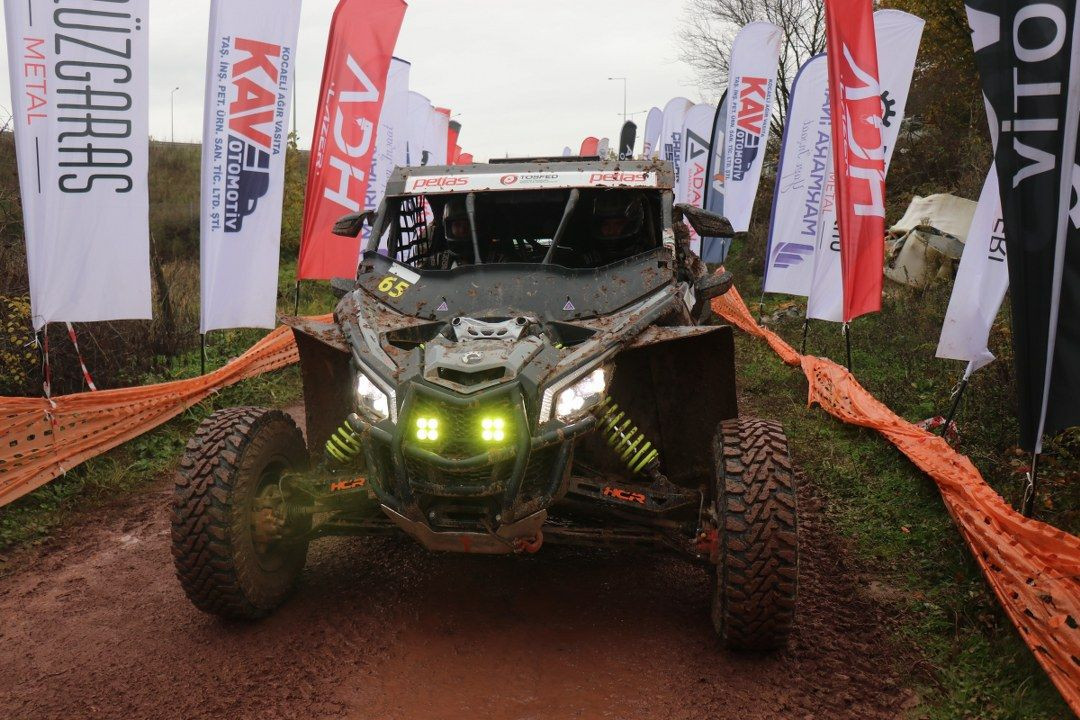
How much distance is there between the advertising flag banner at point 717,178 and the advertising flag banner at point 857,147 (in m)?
6.85

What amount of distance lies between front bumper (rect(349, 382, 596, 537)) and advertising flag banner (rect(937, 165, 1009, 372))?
3.90m

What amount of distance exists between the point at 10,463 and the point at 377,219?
3.05 metres

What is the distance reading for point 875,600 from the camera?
4.30 metres

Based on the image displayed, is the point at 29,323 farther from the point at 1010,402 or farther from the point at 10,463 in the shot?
the point at 1010,402

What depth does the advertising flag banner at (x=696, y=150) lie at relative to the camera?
18.8m

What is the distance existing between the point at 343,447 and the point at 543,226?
6.79 ft

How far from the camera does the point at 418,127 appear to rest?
1827 cm

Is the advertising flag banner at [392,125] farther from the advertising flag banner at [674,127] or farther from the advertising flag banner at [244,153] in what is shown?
the advertising flag banner at [674,127]

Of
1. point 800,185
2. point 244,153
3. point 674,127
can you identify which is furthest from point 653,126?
point 244,153

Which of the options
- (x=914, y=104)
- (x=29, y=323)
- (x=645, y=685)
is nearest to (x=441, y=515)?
(x=645, y=685)

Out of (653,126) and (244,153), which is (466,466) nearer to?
(244,153)

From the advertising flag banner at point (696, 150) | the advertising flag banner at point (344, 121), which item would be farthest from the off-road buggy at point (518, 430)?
the advertising flag banner at point (696, 150)

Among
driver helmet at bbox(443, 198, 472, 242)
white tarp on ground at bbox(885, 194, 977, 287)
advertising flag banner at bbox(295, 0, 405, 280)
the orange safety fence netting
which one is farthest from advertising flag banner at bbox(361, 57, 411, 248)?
white tarp on ground at bbox(885, 194, 977, 287)

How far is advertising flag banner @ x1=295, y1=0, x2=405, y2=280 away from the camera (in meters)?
10.1
